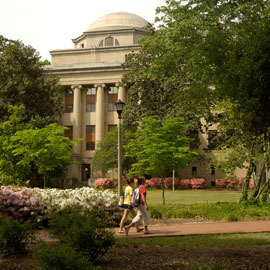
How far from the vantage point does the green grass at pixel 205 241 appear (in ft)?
30.5

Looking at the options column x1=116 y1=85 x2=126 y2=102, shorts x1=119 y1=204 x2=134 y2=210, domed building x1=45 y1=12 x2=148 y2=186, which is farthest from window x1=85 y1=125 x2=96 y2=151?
shorts x1=119 y1=204 x2=134 y2=210

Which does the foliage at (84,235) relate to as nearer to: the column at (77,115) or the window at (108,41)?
the column at (77,115)

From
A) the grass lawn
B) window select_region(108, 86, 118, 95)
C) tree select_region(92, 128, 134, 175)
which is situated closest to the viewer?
the grass lawn

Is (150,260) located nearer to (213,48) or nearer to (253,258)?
(253,258)

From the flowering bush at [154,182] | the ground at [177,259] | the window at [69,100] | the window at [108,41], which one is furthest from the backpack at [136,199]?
the window at [108,41]

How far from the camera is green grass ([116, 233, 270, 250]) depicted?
9306mm

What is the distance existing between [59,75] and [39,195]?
137 feet

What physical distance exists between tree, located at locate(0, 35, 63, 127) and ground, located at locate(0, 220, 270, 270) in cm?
3251

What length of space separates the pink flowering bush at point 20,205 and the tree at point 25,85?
1050 inches

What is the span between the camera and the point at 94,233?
23.4ft

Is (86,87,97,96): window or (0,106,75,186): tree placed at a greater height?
(86,87,97,96): window

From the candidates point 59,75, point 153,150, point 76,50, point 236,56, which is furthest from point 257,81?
point 76,50

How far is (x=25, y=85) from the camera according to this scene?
40.8m

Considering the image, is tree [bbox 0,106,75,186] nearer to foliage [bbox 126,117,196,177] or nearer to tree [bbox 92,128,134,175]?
foliage [bbox 126,117,196,177]
